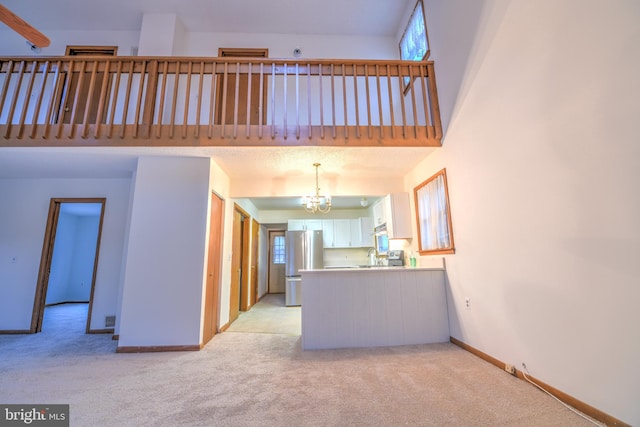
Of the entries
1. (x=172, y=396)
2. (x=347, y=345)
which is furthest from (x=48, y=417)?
(x=347, y=345)

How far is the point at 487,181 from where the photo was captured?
248 centimetres

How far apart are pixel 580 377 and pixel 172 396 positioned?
2.86 meters

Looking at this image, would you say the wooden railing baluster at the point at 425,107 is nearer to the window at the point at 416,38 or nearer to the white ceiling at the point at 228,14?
the window at the point at 416,38

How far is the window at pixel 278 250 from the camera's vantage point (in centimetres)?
869

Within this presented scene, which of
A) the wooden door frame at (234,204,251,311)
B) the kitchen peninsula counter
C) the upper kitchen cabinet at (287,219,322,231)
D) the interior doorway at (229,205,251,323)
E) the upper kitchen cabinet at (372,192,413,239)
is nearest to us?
the kitchen peninsula counter

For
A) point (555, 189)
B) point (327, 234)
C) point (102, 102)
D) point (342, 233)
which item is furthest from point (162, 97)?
point (342, 233)

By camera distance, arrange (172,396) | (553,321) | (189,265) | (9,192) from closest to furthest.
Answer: (553,321) < (172,396) < (189,265) < (9,192)

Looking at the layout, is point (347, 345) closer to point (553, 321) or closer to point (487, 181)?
point (553, 321)

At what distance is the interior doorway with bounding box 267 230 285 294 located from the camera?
339 inches

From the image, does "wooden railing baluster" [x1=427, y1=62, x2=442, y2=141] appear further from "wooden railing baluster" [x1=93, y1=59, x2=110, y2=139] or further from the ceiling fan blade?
"wooden railing baluster" [x1=93, y1=59, x2=110, y2=139]

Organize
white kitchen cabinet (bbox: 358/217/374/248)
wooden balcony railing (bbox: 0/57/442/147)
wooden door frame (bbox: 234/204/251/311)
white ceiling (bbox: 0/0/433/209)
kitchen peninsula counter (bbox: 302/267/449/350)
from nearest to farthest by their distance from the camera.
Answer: wooden balcony railing (bbox: 0/57/442/147)
kitchen peninsula counter (bbox: 302/267/449/350)
white ceiling (bbox: 0/0/433/209)
wooden door frame (bbox: 234/204/251/311)
white kitchen cabinet (bbox: 358/217/374/248)

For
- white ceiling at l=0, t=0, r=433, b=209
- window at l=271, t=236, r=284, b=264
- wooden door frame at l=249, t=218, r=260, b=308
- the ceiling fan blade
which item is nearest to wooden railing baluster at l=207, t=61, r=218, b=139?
white ceiling at l=0, t=0, r=433, b=209

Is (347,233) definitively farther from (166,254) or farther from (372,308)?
(166,254)

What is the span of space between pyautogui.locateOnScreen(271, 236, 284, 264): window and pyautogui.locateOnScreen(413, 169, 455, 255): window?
5.61 m
